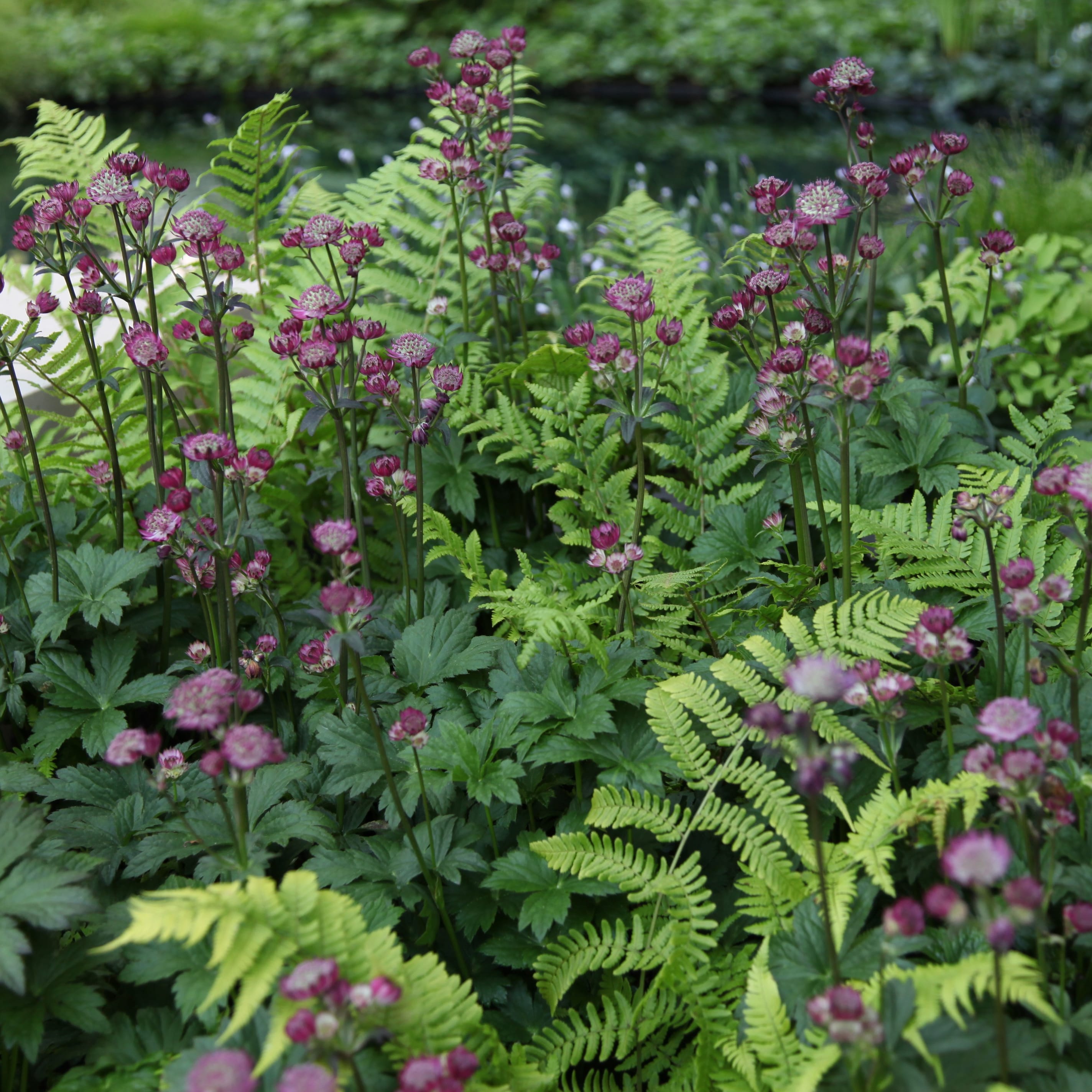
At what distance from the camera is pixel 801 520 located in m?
2.03

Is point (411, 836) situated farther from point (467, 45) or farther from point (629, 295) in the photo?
point (467, 45)

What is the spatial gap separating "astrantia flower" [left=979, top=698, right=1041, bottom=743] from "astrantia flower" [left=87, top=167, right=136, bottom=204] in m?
1.70

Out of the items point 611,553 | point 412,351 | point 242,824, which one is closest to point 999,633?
point 611,553

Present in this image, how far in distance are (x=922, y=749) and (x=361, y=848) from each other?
3.37 feet

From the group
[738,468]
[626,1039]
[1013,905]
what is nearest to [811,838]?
[626,1039]

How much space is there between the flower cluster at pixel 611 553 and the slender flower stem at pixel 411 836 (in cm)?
47

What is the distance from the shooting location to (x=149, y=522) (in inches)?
70.4

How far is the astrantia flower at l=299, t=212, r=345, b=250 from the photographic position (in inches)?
76.6

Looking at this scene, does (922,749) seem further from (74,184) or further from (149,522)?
(74,184)

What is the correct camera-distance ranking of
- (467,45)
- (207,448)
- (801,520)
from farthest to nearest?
1. (467,45)
2. (801,520)
3. (207,448)

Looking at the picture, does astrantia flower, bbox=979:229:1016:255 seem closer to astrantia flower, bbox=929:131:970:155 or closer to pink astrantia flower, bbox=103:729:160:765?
A: astrantia flower, bbox=929:131:970:155

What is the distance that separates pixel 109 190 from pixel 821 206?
1.32 m

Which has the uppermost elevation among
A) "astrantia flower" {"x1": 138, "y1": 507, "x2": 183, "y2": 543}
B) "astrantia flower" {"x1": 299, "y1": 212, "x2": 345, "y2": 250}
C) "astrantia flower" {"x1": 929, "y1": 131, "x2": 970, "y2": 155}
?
"astrantia flower" {"x1": 929, "y1": 131, "x2": 970, "y2": 155}

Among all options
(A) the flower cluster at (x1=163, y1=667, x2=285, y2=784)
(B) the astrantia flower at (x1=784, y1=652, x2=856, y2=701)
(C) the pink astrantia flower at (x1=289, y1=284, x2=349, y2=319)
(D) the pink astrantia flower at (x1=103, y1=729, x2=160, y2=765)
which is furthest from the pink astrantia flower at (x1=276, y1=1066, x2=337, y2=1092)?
(C) the pink astrantia flower at (x1=289, y1=284, x2=349, y2=319)
